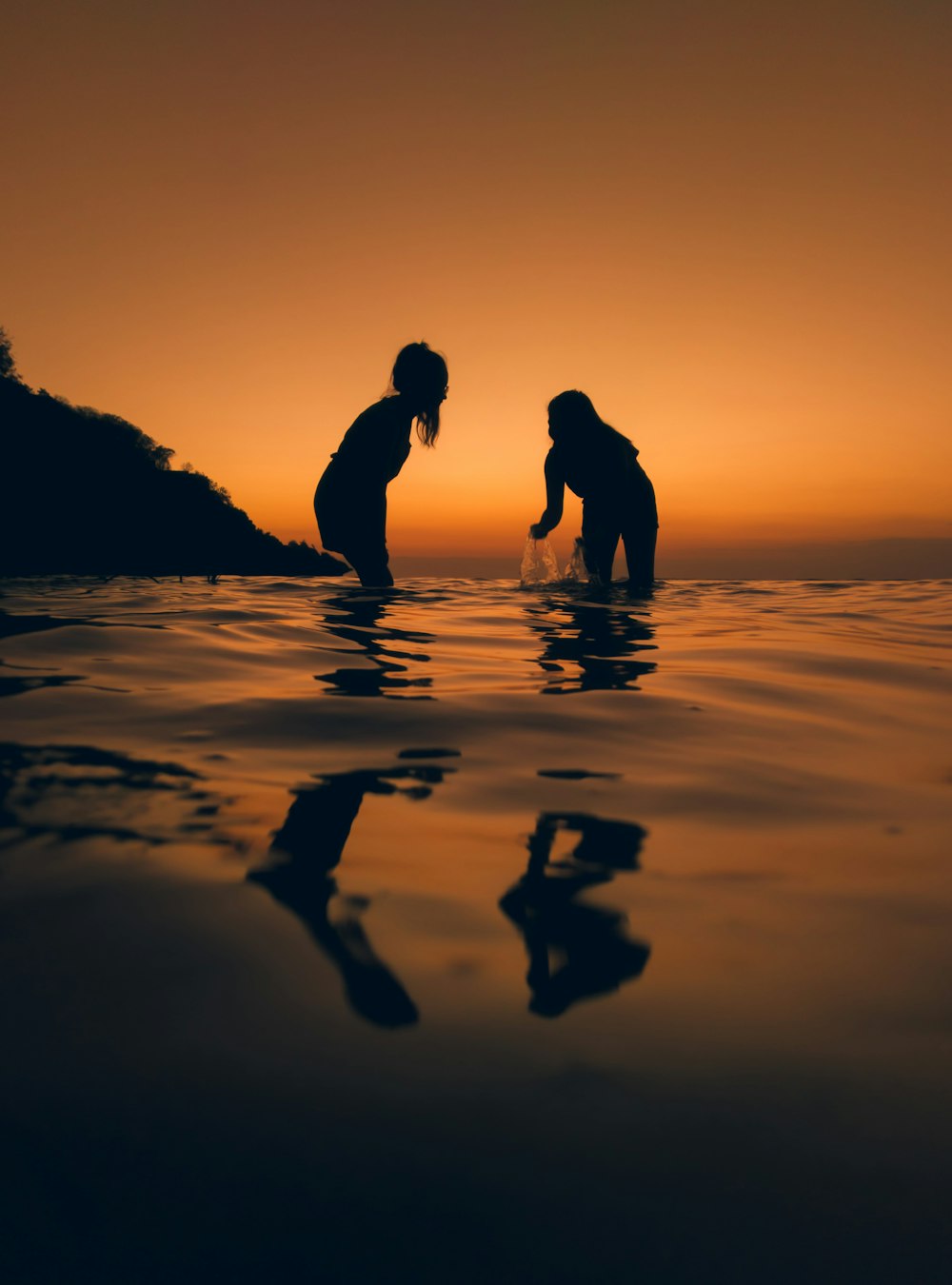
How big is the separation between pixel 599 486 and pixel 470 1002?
809cm

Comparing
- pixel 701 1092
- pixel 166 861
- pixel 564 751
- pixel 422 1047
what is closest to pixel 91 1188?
pixel 422 1047

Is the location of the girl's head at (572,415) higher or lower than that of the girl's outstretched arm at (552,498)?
higher

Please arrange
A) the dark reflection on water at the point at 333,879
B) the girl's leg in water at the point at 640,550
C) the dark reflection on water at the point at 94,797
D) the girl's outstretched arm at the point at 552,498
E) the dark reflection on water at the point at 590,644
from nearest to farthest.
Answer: the dark reflection on water at the point at 333,879 < the dark reflection on water at the point at 94,797 < the dark reflection on water at the point at 590,644 < the girl's outstretched arm at the point at 552,498 < the girl's leg in water at the point at 640,550

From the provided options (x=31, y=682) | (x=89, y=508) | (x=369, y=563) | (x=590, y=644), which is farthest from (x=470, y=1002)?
(x=89, y=508)

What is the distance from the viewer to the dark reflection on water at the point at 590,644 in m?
2.92

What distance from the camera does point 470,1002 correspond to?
838 mm

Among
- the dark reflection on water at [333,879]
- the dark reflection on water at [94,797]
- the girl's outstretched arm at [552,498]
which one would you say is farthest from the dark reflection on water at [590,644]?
the girl's outstretched arm at [552,498]

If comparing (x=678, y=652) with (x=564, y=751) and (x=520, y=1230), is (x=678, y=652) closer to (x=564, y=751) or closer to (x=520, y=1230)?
(x=564, y=751)

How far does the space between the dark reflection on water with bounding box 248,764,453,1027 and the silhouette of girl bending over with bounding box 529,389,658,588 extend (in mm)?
7041

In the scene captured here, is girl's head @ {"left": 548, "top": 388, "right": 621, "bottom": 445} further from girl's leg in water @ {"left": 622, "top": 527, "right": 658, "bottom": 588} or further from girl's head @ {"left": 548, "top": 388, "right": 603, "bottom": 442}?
girl's leg in water @ {"left": 622, "top": 527, "right": 658, "bottom": 588}

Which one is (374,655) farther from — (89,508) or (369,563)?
(89,508)

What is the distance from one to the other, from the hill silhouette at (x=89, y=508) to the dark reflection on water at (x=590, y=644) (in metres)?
12.2

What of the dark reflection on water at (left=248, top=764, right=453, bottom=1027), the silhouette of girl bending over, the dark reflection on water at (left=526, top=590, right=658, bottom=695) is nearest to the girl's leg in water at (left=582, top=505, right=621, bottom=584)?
the silhouette of girl bending over

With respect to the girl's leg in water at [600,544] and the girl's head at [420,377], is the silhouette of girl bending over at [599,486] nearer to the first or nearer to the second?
the girl's leg in water at [600,544]
